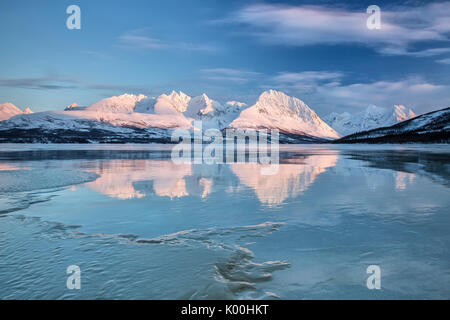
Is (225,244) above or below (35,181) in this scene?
below

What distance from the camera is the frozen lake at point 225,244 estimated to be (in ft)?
21.2

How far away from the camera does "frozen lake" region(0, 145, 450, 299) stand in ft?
21.2

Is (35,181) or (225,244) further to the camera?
(35,181)

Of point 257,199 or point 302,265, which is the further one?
point 257,199

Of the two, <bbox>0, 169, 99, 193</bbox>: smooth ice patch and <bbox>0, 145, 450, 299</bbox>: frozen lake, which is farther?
<bbox>0, 169, 99, 193</bbox>: smooth ice patch

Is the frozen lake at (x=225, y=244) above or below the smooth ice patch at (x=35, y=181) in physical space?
below

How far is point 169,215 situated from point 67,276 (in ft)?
17.6

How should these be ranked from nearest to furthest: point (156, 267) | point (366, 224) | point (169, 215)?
point (156, 267)
point (366, 224)
point (169, 215)

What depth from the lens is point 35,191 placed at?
17.1m

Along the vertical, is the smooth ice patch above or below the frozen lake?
above

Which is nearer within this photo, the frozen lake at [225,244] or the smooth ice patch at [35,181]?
the frozen lake at [225,244]

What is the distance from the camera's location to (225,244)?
9.03 metres
